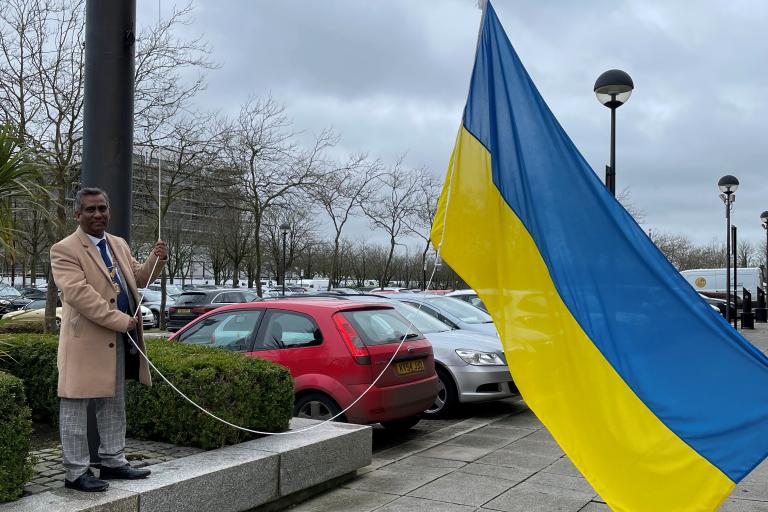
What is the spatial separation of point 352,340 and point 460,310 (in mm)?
4998

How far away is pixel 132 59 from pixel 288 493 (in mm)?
3490

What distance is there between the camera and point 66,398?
3973 millimetres

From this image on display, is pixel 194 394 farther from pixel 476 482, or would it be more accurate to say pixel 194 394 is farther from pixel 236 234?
pixel 236 234

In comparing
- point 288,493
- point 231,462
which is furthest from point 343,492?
point 231,462

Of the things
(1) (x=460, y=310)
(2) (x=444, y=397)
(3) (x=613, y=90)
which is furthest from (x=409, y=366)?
(3) (x=613, y=90)

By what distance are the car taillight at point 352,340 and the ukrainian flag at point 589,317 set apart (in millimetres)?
3122

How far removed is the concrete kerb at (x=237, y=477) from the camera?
3820 millimetres

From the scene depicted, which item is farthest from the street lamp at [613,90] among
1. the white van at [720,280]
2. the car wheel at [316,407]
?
the white van at [720,280]

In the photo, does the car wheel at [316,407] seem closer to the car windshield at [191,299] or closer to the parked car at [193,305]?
the parked car at [193,305]

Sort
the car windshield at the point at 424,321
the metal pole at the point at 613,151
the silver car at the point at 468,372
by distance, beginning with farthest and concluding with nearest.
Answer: the metal pole at the point at 613,151 < the car windshield at the point at 424,321 < the silver car at the point at 468,372

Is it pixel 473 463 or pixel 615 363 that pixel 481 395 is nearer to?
pixel 473 463

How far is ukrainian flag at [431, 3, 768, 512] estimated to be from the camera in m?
3.12

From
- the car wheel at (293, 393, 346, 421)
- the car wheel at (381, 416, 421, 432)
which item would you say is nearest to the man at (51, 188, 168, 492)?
the car wheel at (293, 393, 346, 421)

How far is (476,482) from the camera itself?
5625 millimetres
